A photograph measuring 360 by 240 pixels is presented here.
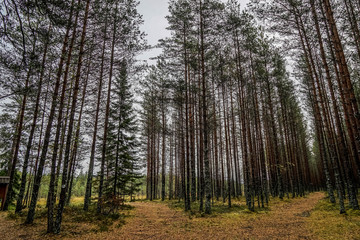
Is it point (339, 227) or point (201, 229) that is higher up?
point (339, 227)

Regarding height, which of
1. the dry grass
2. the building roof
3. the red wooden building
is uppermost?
the building roof

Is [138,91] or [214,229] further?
[138,91]

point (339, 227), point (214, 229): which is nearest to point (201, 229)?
point (214, 229)

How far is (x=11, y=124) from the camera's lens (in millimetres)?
13852

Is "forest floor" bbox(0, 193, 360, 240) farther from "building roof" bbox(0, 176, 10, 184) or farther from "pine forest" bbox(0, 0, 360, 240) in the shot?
"building roof" bbox(0, 176, 10, 184)

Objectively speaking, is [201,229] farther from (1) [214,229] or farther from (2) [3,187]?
(2) [3,187]

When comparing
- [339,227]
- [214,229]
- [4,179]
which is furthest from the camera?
[4,179]

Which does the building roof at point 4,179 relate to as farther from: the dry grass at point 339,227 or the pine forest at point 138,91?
the dry grass at point 339,227

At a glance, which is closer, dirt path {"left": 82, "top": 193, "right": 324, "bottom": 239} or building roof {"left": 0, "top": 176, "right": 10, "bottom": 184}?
dirt path {"left": 82, "top": 193, "right": 324, "bottom": 239}

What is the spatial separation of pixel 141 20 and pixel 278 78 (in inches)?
598

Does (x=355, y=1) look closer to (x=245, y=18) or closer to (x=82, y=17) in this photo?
(x=245, y=18)

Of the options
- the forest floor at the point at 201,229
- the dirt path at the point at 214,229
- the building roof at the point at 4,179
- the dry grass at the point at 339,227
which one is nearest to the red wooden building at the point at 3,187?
the building roof at the point at 4,179

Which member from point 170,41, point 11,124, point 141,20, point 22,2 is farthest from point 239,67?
point 11,124

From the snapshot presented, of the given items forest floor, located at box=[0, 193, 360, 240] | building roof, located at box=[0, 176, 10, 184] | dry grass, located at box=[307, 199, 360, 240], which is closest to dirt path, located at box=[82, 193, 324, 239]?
forest floor, located at box=[0, 193, 360, 240]
